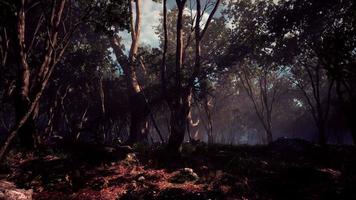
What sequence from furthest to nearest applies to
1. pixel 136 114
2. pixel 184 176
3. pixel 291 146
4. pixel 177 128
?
pixel 136 114, pixel 291 146, pixel 177 128, pixel 184 176

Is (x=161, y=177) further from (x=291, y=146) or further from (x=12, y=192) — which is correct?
(x=291, y=146)

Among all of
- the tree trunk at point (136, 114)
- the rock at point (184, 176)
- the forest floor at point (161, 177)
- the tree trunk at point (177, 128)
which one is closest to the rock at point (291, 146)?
the forest floor at point (161, 177)

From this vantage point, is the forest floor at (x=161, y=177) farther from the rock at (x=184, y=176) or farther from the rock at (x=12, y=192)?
the rock at (x=12, y=192)

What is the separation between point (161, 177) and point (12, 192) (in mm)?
5422

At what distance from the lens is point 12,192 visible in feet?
29.5

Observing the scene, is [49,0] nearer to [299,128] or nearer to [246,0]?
[246,0]

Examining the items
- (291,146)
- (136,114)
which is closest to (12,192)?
(136,114)

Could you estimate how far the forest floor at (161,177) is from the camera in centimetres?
1030

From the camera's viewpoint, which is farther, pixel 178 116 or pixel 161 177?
pixel 178 116

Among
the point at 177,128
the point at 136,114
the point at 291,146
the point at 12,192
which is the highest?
the point at 136,114

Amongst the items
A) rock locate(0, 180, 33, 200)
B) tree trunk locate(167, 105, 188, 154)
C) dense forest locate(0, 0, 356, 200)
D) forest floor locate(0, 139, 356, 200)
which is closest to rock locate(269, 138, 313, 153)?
dense forest locate(0, 0, 356, 200)

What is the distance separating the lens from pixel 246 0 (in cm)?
3158

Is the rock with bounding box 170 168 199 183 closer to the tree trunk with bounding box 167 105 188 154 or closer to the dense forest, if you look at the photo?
the dense forest

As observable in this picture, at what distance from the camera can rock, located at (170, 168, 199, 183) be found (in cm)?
1186
